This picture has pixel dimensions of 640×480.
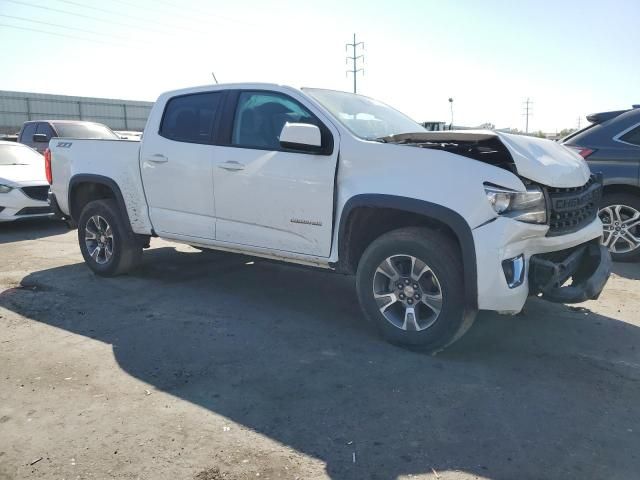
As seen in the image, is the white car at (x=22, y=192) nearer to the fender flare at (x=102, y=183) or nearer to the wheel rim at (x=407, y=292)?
the fender flare at (x=102, y=183)

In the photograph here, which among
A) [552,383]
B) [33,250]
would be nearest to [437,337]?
[552,383]

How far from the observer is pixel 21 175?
9359 millimetres

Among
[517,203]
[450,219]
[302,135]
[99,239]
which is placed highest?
[302,135]

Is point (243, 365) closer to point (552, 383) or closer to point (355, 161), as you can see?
point (355, 161)

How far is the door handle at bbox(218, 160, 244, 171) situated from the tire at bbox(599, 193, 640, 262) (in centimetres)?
445

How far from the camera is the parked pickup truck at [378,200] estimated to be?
3.65 meters

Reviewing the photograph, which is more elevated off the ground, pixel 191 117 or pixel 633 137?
pixel 191 117

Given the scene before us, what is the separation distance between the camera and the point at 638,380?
3.64 m

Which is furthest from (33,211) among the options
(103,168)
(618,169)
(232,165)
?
(618,169)

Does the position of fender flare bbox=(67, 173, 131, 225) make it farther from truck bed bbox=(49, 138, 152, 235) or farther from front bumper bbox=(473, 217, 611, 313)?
front bumper bbox=(473, 217, 611, 313)

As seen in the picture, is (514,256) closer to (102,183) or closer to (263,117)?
(263,117)

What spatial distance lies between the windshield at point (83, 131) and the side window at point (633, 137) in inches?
418

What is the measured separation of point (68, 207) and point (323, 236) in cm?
357

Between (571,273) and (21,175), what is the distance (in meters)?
8.74
